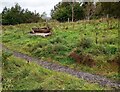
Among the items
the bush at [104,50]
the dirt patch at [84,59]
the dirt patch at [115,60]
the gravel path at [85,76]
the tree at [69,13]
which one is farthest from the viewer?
the tree at [69,13]

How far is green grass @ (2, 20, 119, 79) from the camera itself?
17.5m

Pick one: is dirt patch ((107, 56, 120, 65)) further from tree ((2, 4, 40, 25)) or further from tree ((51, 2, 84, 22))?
tree ((2, 4, 40, 25))

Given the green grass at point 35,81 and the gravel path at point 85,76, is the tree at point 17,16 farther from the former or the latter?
the green grass at point 35,81

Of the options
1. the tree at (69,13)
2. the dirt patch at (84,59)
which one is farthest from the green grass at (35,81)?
the tree at (69,13)

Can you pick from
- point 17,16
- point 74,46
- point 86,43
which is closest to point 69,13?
point 17,16

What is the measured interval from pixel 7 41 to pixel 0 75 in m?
13.8

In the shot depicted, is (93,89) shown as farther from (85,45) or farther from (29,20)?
(29,20)

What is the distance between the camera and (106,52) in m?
19.0

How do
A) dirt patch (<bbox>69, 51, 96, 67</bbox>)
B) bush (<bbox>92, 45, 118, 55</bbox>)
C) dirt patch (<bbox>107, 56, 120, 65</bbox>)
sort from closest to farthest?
1. dirt patch (<bbox>107, 56, 120, 65</bbox>)
2. dirt patch (<bbox>69, 51, 96, 67</bbox>)
3. bush (<bbox>92, 45, 118, 55</bbox>)

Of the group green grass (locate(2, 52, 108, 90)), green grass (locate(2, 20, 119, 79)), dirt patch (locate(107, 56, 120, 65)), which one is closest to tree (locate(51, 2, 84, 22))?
green grass (locate(2, 20, 119, 79))

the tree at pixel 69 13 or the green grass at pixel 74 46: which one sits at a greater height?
the tree at pixel 69 13

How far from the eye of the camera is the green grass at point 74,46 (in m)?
17.5

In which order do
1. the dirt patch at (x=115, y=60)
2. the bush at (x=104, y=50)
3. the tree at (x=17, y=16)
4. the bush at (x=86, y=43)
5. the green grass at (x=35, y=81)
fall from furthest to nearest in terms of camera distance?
the tree at (x=17, y=16), the bush at (x=86, y=43), the bush at (x=104, y=50), the dirt patch at (x=115, y=60), the green grass at (x=35, y=81)

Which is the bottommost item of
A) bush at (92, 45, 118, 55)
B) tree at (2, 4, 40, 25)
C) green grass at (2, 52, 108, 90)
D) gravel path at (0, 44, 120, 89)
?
gravel path at (0, 44, 120, 89)
